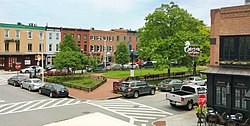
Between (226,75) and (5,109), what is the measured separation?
53.7ft

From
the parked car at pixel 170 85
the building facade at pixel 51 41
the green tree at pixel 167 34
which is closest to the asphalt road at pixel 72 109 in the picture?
the parked car at pixel 170 85

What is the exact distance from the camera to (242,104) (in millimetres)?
16828

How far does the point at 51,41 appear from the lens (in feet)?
216

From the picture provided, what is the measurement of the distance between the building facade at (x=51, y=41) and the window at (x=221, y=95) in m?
52.1

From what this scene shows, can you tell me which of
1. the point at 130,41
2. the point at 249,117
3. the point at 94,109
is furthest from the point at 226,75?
the point at 130,41

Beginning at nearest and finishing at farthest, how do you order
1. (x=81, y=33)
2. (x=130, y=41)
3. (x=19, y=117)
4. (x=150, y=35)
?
(x=19, y=117), (x=150, y=35), (x=81, y=33), (x=130, y=41)

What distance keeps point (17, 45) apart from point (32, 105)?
4145 cm

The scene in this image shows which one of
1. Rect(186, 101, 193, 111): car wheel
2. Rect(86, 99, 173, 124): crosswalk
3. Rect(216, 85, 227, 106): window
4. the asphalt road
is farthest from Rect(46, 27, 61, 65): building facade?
Rect(216, 85, 227, 106): window

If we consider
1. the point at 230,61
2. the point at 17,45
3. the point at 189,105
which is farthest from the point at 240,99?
the point at 17,45

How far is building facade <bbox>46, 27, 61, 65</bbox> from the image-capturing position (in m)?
65.4

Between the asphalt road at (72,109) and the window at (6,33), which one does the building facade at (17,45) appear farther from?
the asphalt road at (72,109)

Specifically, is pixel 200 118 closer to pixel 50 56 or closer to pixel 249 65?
pixel 249 65

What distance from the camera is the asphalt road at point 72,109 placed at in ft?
59.6

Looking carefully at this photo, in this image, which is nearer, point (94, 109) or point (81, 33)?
point (94, 109)
